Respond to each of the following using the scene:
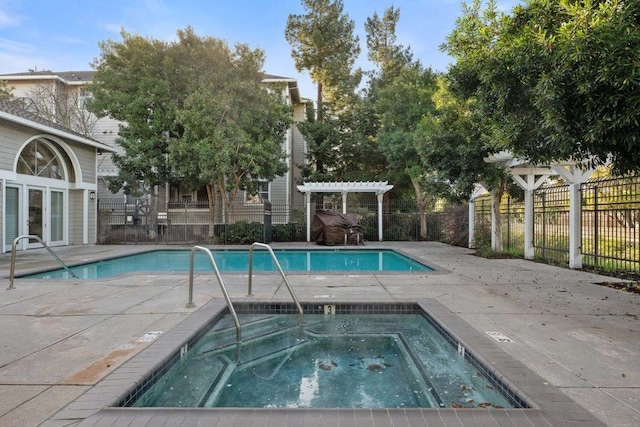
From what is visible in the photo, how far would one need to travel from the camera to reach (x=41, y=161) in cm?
1364

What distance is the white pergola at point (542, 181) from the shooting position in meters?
8.85

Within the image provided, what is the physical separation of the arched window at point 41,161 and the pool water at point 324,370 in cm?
1208

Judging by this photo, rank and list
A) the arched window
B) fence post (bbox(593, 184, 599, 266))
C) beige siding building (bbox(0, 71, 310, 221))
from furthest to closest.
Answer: beige siding building (bbox(0, 71, 310, 221)) < the arched window < fence post (bbox(593, 184, 599, 266))

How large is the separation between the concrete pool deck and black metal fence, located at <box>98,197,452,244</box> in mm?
8278

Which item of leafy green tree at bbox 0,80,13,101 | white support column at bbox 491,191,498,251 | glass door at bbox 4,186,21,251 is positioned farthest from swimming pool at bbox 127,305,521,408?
leafy green tree at bbox 0,80,13,101

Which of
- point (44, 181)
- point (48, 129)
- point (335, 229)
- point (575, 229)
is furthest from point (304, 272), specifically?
point (44, 181)

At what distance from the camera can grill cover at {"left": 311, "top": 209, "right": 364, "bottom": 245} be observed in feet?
51.6

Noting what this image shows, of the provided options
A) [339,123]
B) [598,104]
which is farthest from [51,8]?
[598,104]

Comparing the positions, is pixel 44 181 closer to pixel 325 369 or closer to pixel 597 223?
pixel 325 369

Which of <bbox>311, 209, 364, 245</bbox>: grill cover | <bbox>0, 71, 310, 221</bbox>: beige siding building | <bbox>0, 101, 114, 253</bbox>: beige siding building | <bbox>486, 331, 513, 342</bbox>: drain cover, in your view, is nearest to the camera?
<bbox>486, 331, 513, 342</bbox>: drain cover

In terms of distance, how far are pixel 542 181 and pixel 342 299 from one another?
8.32 metres

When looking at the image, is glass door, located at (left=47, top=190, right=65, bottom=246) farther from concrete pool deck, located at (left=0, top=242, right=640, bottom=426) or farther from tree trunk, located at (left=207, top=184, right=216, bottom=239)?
concrete pool deck, located at (left=0, top=242, right=640, bottom=426)

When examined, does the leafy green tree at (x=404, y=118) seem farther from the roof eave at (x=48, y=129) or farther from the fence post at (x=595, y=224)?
the roof eave at (x=48, y=129)

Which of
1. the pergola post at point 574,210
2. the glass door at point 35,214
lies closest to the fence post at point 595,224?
the pergola post at point 574,210
